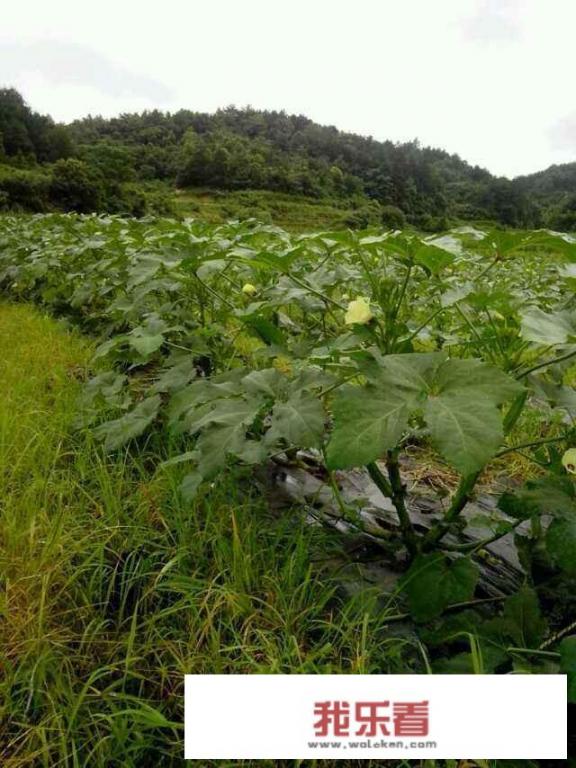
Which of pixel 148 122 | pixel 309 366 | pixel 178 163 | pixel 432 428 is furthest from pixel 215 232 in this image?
pixel 148 122

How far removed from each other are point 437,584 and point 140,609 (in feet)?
2.15

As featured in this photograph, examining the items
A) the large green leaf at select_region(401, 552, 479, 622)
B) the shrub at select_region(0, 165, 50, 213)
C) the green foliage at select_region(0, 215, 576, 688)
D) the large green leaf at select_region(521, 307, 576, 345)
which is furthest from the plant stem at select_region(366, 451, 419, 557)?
the shrub at select_region(0, 165, 50, 213)

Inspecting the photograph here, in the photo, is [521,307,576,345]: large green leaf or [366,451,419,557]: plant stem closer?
[521,307,576,345]: large green leaf

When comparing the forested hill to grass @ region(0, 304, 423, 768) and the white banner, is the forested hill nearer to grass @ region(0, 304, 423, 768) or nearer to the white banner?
grass @ region(0, 304, 423, 768)

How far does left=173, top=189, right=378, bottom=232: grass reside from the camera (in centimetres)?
3838

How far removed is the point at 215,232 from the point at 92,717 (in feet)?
6.21

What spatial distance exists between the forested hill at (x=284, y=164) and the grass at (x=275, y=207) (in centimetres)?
171

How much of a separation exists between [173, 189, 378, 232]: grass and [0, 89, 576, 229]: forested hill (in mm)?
1709

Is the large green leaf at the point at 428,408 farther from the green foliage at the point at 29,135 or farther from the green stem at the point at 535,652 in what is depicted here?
the green foliage at the point at 29,135

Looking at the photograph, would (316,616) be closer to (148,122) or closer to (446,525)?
(446,525)

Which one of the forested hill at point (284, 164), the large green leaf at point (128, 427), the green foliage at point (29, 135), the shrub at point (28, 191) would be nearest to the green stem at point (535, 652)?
the large green leaf at point (128, 427)

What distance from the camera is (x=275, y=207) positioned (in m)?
43.9

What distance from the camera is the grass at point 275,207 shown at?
38.4 meters

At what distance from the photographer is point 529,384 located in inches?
41.4
